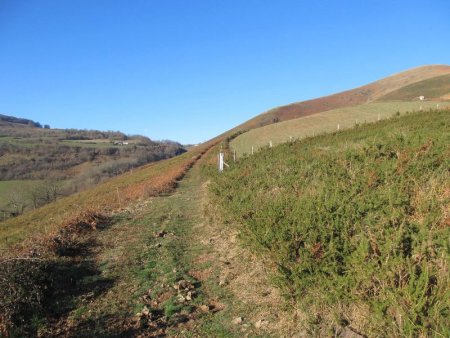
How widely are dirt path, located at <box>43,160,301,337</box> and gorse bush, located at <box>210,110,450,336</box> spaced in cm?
65

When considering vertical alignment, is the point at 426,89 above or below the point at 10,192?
above

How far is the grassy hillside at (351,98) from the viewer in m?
88.9

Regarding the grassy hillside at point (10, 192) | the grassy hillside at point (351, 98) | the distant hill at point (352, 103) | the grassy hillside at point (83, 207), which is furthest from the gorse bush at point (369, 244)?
the grassy hillside at point (351, 98)

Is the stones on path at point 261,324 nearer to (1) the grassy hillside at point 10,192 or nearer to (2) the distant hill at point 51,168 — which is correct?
(2) the distant hill at point 51,168

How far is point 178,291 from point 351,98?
102587 mm

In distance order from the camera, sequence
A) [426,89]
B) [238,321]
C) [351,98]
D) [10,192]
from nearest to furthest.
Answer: [238,321] < [10,192] < [426,89] < [351,98]

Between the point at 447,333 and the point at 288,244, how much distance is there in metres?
2.49

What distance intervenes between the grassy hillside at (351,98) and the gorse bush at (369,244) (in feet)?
254

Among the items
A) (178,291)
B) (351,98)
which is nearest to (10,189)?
(178,291)

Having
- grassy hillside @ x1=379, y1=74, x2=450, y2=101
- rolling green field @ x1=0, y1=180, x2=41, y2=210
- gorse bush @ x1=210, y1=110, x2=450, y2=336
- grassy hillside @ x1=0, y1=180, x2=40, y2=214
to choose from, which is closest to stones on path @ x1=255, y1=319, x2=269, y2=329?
gorse bush @ x1=210, y1=110, x2=450, y2=336

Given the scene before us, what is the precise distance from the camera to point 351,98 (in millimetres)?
98812

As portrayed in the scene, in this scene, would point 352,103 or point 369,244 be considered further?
point 352,103

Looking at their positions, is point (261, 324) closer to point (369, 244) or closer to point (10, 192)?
point (369, 244)

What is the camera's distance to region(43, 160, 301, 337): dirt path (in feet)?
17.0
